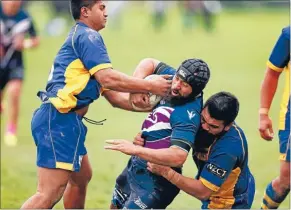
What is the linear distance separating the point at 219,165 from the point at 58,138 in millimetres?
1326

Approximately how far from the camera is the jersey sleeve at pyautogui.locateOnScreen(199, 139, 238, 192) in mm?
7316

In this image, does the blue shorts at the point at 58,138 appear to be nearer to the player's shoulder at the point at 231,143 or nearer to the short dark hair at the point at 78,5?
the short dark hair at the point at 78,5

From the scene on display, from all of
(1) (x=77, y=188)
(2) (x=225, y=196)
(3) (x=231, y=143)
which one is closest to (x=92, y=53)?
(3) (x=231, y=143)

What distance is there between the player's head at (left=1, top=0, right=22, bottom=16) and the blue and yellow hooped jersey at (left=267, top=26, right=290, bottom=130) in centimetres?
690

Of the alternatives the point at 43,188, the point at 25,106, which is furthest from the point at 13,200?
the point at 25,106

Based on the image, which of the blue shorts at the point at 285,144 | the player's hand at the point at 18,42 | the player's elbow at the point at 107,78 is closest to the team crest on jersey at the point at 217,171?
the player's elbow at the point at 107,78

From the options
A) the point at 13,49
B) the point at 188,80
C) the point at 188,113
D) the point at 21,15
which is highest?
the point at 188,80

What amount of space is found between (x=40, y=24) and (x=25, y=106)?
692 inches

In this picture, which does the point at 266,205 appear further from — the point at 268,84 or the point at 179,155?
the point at 179,155

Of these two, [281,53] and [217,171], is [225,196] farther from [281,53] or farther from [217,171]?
[281,53]

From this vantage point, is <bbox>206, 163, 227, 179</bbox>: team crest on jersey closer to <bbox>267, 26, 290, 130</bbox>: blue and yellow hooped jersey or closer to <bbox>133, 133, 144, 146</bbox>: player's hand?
<bbox>133, 133, 144, 146</bbox>: player's hand

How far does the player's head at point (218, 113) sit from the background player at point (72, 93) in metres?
0.37

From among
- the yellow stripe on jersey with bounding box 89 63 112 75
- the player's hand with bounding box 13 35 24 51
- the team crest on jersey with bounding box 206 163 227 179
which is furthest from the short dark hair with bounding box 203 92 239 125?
the player's hand with bounding box 13 35 24 51

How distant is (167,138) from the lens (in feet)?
23.6
